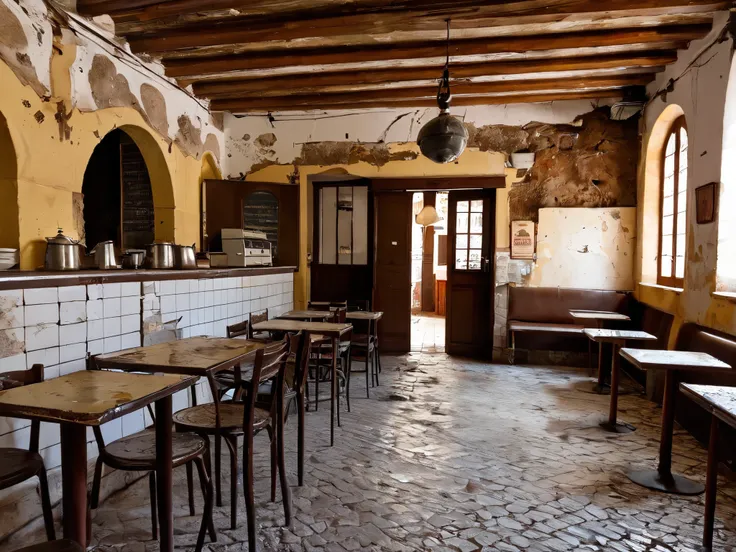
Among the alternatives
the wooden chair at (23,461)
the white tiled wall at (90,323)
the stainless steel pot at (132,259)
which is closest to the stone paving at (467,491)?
the wooden chair at (23,461)

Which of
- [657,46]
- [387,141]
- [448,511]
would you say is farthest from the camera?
[387,141]

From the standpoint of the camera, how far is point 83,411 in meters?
1.38

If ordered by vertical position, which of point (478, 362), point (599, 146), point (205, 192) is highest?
point (599, 146)

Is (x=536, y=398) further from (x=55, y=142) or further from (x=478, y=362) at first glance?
(x=55, y=142)

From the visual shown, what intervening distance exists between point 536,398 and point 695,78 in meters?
3.34

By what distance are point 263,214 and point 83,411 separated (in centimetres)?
519

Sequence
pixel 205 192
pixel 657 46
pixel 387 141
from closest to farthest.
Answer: pixel 657 46, pixel 205 192, pixel 387 141

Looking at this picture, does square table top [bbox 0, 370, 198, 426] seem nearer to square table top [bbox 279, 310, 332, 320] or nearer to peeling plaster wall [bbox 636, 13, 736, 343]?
→ square table top [bbox 279, 310, 332, 320]

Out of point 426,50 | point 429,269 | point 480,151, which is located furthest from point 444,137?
point 429,269

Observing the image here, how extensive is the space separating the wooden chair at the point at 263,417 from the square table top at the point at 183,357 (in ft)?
0.61

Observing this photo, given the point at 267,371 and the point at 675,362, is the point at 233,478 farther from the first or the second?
the point at 675,362

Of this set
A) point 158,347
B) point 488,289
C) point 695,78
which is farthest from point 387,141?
point 158,347

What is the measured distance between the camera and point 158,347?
2494mm

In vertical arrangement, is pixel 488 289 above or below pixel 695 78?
below
